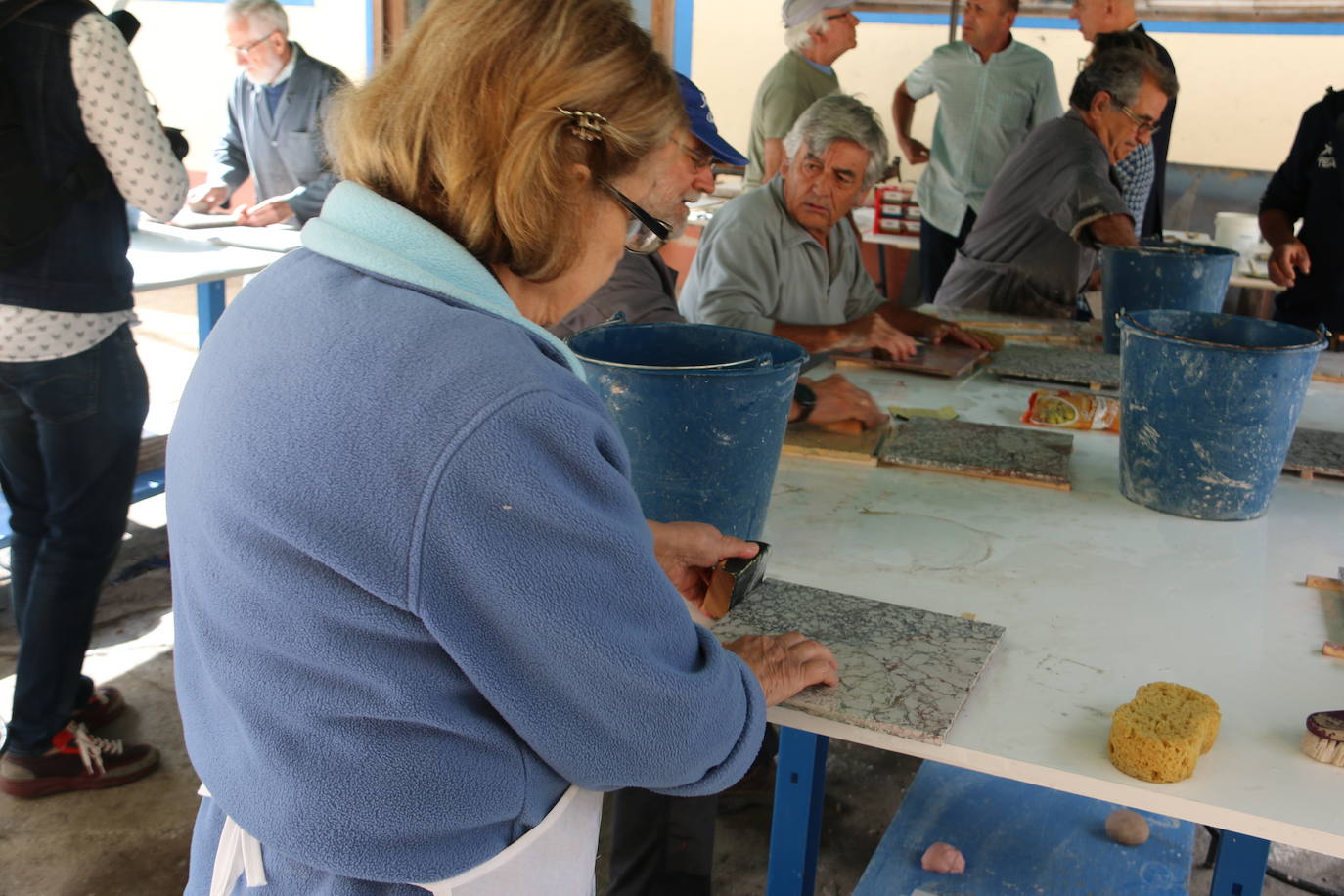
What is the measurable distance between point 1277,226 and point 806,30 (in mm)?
2149

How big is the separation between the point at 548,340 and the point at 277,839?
0.47m

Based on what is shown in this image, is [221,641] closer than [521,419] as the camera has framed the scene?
No

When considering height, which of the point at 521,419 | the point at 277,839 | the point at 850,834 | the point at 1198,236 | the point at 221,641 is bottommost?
the point at 850,834

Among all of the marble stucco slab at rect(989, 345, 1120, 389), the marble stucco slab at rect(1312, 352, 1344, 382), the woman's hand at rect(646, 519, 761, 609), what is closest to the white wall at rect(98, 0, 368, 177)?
the marble stucco slab at rect(989, 345, 1120, 389)

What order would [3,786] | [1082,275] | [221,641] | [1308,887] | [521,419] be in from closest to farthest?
[521,419]
[221,641]
[1308,887]
[3,786]
[1082,275]

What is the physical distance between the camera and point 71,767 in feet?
8.13

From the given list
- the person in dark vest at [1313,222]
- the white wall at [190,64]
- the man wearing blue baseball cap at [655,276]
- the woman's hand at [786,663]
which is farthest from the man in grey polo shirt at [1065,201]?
the white wall at [190,64]

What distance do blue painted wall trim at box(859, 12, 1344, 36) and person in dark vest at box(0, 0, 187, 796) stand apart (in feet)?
18.1

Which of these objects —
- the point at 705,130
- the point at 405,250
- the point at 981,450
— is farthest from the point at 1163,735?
the point at 705,130

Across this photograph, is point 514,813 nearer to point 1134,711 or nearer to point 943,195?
point 1134,711

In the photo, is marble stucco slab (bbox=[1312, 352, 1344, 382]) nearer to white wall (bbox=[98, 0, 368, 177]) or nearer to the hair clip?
the hair clip

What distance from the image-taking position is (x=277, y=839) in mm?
893

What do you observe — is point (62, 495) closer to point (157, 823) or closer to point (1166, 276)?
point (157, 823)

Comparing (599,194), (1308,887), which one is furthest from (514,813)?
(1308,887)
